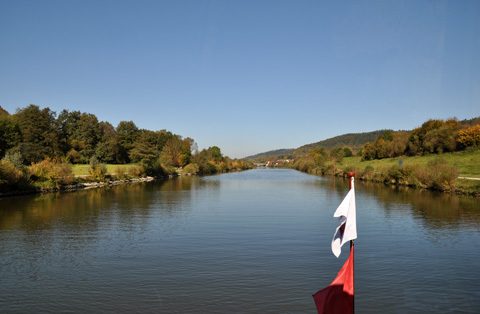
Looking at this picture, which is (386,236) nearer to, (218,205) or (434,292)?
(434,292)

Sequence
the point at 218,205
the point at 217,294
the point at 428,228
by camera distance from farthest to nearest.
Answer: the point at 218,205
the point at 428,228
the point at 217,294

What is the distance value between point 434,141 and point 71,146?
3329 inches

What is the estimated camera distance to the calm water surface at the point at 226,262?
31.1 feet

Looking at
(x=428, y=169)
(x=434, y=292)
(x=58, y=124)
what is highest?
(x=58, y=124)

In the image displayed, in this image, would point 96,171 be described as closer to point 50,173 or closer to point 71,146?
point 50,173

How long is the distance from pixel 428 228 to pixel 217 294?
51.6ft

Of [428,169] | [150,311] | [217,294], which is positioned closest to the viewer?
[150,311]

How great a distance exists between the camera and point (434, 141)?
66188 millimetres

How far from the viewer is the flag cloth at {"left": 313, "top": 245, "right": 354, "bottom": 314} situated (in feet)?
19.0

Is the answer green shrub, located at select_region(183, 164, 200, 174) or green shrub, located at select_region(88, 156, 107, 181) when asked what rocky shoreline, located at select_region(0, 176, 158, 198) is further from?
green shrub, located at select_region(183, 164, 200, 174)

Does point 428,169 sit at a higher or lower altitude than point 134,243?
higher

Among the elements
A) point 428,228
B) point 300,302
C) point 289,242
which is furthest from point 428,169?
point 300,302

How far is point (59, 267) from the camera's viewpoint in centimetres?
1259

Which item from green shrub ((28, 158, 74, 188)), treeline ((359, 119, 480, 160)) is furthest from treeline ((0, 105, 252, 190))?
treeline ((359, 119, 480, 160))
